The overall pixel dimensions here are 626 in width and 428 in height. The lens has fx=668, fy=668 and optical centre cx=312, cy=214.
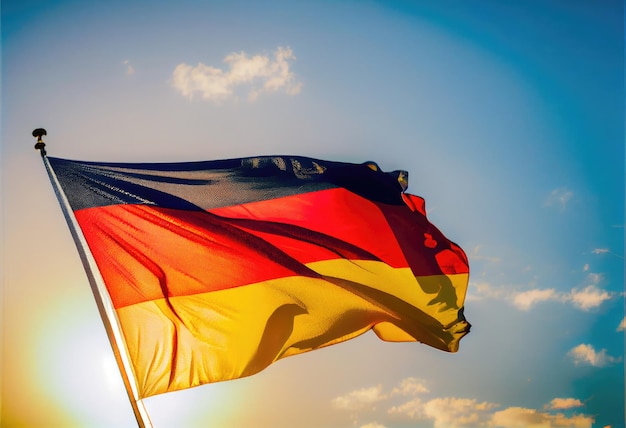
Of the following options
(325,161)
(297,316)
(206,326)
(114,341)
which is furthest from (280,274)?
(114,341)

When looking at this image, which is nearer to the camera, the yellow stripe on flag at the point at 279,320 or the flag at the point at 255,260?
the yellow stripe on flag at the point at 279,320

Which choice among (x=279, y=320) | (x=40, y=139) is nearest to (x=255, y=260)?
(x=279, y=320)

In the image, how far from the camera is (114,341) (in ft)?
25.3

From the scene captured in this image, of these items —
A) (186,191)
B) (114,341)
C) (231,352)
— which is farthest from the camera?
(186,191)

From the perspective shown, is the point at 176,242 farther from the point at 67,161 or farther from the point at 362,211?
the point at 362,211

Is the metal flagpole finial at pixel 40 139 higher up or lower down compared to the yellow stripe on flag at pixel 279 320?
higher up

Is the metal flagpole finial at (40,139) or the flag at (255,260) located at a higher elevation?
the metal flagpole finial at (40,139)

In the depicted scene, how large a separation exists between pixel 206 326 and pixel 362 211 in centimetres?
350

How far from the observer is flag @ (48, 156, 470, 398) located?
29.6 ft

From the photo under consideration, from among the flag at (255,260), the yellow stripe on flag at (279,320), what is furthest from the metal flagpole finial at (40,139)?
the yellow stripe on flag at (279,320)

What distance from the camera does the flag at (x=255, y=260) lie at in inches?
355

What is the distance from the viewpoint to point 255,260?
10.2m

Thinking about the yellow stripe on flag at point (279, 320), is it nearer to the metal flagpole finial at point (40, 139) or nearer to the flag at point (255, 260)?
the flag at point (255, 260)

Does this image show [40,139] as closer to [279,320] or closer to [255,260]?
[255,260]
